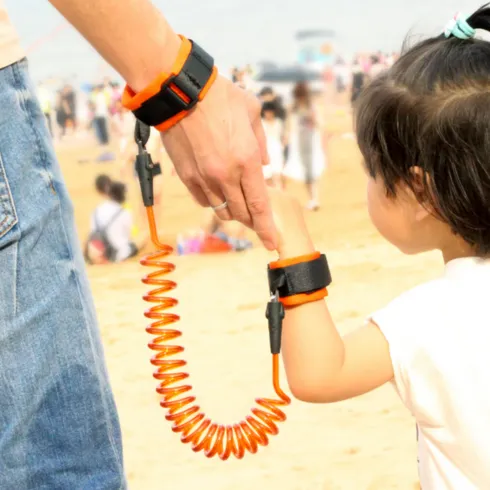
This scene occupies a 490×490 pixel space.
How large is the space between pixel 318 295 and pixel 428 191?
0.96 ft

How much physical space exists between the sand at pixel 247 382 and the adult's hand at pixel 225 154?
2.10 m

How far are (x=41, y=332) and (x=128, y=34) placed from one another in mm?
582

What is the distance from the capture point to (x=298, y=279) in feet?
5.40

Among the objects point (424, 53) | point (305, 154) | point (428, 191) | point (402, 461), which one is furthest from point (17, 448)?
point (305, 154)

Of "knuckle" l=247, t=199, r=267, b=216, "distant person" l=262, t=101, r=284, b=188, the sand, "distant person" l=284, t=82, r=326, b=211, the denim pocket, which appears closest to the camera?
the denim pocket

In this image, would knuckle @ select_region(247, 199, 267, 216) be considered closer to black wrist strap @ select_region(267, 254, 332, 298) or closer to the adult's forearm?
black wrist strap @ select_region(267, 254, 332, 298)

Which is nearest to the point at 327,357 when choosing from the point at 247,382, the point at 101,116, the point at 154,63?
the point at 154,63

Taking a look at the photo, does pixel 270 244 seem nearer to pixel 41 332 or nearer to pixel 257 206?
pixel 257 206

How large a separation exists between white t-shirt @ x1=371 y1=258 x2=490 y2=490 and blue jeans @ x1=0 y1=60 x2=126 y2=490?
0.58 m

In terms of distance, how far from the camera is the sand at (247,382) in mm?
3662

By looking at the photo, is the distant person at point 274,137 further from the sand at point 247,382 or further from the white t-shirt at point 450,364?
the white t-shirt at point 450,364

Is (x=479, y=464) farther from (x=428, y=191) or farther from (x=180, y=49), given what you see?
(x=180, y=49)

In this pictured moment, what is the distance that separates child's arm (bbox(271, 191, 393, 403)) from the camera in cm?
163

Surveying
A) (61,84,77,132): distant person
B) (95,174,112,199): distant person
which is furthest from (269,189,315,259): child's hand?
(61,84,77,132): distant person
